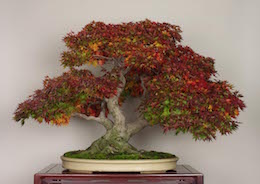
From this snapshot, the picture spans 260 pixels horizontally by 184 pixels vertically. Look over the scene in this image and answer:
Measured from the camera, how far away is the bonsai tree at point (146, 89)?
2297 millimetres

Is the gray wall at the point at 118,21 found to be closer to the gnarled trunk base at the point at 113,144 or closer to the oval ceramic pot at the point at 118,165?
the gnarled trunk base at the point at 113,144

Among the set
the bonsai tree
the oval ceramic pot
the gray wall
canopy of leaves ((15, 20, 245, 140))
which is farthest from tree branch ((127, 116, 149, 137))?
the gray wall

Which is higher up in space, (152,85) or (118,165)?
(152,85)

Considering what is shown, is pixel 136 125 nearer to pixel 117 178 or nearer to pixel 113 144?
pixel 113 144

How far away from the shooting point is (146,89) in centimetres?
262

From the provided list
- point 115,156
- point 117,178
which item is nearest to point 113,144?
point 115,156

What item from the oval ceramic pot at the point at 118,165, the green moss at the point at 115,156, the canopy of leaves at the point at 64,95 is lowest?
the oval ceramic pot at the point at 118,165

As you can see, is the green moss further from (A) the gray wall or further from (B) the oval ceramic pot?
(A) the gray wall

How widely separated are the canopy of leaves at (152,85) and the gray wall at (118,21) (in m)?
0.48

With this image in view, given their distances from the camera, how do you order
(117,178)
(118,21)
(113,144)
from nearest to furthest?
(117,178), (113,144), (118,21)

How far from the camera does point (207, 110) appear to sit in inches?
91.3

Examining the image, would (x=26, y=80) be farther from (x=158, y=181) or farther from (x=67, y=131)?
(x=158, y=181)

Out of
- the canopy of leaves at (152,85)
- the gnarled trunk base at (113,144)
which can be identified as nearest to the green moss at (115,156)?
the gnarled trunk base at (113,144)

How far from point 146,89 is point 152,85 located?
213 mm
